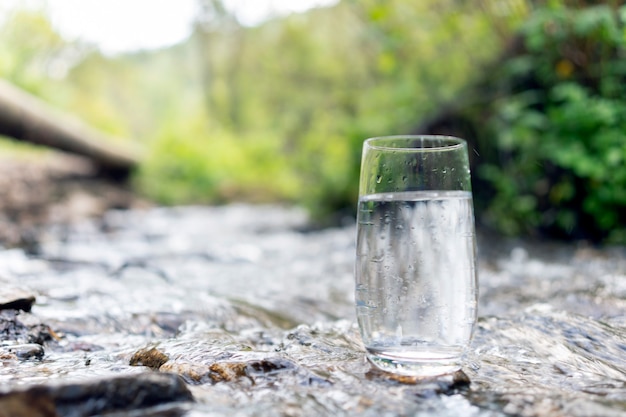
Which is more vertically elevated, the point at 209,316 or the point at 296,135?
Answer: the point at 296,135

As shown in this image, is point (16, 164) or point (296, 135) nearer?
point (16, 164)

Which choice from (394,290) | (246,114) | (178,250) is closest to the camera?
(394,290)

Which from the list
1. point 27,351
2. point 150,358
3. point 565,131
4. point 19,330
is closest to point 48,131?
point 565,131

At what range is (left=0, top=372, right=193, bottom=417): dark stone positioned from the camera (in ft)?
4.26

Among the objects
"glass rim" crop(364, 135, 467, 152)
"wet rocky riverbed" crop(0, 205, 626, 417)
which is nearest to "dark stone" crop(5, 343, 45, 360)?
"wet rocky riverbed" crop(0, 205, 626, 417)

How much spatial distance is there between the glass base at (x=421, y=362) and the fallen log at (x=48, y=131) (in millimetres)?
8616

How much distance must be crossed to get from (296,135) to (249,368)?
75.7ft

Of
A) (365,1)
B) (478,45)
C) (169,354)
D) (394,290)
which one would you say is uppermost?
(365,1)

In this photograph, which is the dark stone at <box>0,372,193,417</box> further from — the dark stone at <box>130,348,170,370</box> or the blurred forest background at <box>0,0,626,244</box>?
the blurred forest background at <box>0,0,626,244</box>

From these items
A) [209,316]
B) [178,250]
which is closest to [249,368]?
[209,316]

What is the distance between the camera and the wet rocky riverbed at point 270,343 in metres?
1.41

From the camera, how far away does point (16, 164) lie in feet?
37.3

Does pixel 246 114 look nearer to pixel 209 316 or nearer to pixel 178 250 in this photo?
pixel 178 250

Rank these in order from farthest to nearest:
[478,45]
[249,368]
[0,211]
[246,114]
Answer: [246,114] → [0,211] → [478,45] → [249,368]
